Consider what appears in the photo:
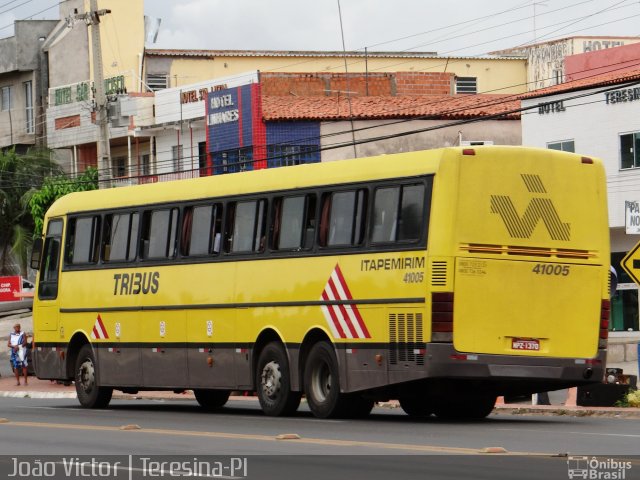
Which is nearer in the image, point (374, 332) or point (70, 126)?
point (374, 332)

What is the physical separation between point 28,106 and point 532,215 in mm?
Answer: 56197

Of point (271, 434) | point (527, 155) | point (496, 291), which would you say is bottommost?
point (271, 434)

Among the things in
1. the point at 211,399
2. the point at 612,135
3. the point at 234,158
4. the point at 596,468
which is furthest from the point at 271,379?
the point at 234,158

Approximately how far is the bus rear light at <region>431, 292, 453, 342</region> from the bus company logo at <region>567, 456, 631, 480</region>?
6.01 metres

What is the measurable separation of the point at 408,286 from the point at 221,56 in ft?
173

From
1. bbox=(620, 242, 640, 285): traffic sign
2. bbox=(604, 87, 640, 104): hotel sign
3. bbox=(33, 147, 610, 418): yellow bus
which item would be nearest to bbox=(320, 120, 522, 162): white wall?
bbox=(604, 87, 640, 104): hotel sign

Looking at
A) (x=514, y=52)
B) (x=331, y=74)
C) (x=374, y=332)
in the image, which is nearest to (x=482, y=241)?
(x=374, y=332)

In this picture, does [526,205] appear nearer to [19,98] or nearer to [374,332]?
[374,332]

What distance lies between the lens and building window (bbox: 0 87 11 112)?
76125 millimetres

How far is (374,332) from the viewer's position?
2153cm

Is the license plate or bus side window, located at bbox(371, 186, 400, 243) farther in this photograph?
bus side window, located at bbox(371, 186, 400, 243)

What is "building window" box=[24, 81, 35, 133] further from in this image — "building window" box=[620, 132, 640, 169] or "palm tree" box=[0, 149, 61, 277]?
"building window" box=[620, 132, 640, 169]

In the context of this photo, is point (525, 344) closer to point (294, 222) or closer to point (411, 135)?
point (294, 222)

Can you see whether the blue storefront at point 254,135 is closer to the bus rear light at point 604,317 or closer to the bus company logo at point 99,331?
the bus company logo at point 99,331
